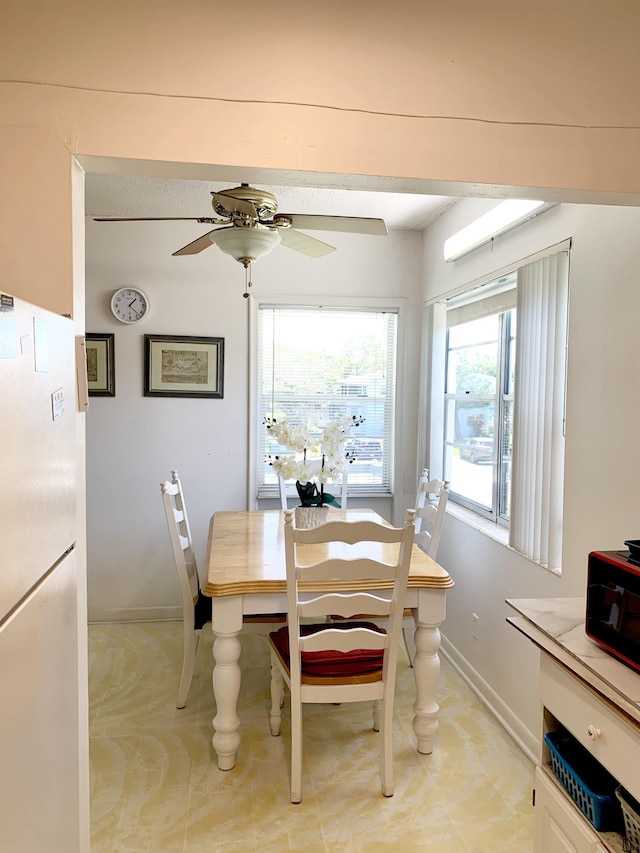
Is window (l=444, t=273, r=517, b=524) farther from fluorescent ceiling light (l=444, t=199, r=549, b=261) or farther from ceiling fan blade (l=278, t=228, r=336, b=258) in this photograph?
ceiling fan blade (l=278, t=228, r=336, b=258)

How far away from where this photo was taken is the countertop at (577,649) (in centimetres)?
107

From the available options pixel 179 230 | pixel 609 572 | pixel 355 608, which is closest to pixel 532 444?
pixel 355 608

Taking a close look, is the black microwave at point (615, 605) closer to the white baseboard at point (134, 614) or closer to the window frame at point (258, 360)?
the window frame at point (258, 360)

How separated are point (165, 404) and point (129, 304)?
2.17 ft

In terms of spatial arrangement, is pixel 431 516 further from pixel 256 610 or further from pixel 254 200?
pixel 254 200

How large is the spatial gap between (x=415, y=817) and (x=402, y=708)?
0.70m

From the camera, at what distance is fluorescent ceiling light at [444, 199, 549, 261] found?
7.90 feet

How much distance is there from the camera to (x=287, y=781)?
2.21 m

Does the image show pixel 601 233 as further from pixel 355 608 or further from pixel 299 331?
pixel 299 331

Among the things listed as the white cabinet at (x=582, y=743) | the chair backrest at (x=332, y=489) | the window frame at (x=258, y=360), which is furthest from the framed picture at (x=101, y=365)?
the white cabinet at (x=582, y=743)

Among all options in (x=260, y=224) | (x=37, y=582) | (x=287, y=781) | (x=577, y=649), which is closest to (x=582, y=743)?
(x=577, y=649)

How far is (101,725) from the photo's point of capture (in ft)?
8.34

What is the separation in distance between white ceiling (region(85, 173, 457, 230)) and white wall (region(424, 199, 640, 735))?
74 cm

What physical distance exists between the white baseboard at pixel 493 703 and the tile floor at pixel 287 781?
1.4 inches
